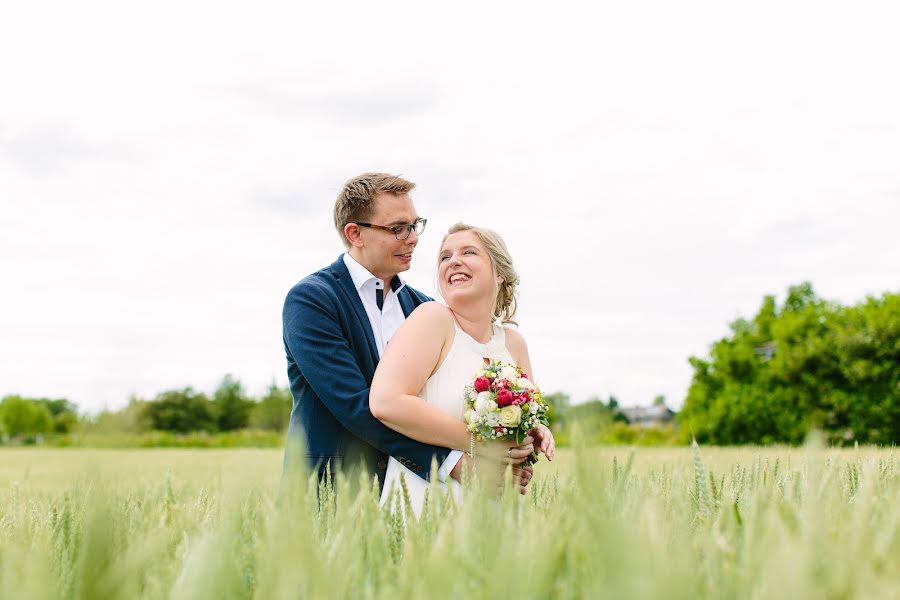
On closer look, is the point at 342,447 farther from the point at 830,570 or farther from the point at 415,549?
the point at 830,570

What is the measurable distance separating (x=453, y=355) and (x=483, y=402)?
0.73m

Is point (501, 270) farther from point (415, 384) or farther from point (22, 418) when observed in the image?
point (22, 418)

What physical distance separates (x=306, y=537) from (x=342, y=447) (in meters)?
4.25

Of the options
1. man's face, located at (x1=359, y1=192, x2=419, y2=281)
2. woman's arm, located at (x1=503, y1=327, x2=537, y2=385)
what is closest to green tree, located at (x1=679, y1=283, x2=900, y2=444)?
woman's arm, located at (x1=503, y1=327, x2=537, y2=385)

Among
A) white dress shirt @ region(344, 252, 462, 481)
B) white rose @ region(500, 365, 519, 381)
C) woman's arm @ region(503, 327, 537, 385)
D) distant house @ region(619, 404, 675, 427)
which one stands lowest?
distant house @ region(619, 404, 675, 427)

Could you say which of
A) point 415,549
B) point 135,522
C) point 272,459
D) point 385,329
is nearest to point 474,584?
point 415,549

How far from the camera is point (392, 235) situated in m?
5.91

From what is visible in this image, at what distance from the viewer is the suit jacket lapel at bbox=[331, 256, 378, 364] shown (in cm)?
548

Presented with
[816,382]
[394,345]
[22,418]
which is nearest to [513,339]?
[394,345]

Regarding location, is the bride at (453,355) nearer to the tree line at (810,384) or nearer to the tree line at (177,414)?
the tree line at (177,414)

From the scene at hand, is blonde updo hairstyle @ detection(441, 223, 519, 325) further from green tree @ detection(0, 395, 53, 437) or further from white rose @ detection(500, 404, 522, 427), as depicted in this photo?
green tree @ detection(0, 395, 53, 437)

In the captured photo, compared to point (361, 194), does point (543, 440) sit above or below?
below

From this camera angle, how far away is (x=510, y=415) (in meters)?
4.30

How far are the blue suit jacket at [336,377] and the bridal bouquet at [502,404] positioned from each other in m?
0.41
